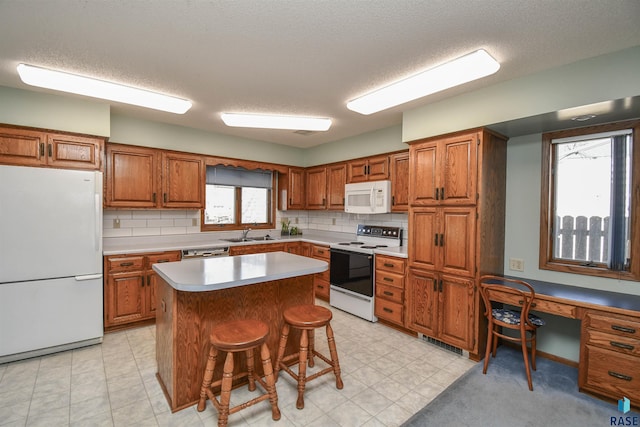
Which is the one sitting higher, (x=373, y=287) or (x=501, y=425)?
(x=373, y=287)

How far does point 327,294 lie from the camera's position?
4320mm

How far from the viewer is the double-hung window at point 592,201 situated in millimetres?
2365

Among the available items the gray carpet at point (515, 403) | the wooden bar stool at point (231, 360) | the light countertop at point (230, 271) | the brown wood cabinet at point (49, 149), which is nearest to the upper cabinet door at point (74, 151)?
the brown wood cabinet at point (49, 149)

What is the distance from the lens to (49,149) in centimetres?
287

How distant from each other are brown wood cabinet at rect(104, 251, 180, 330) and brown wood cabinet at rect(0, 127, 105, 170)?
106 cm

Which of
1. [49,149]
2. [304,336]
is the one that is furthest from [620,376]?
[49,149]

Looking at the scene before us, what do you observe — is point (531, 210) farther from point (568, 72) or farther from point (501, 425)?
point (501, 425)

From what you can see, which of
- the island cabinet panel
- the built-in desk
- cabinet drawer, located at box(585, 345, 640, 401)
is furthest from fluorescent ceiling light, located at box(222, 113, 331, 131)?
cabinet drawer, located at box(585, 345, 640, 401)

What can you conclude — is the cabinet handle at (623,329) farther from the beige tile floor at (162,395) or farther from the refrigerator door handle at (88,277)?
the refrigerator door handle at (88,277)

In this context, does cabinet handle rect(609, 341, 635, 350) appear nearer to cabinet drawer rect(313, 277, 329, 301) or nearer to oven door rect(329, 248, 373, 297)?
oven door rect(329, 248, 373, 297)

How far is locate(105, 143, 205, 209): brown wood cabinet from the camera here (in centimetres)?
346

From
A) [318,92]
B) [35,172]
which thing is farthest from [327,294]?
[35,172]

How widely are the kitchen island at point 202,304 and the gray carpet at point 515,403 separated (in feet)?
4.17

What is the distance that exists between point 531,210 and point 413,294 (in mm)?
1444
